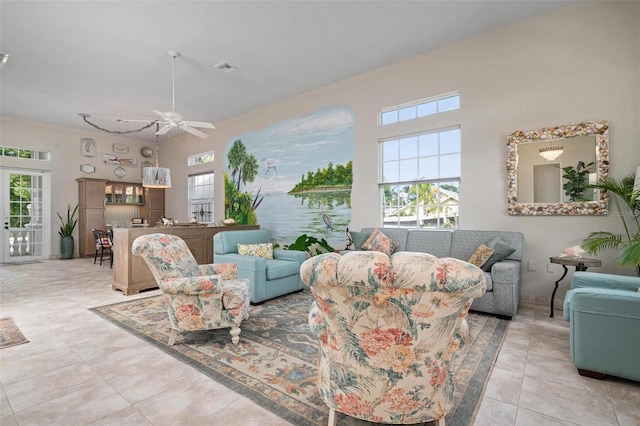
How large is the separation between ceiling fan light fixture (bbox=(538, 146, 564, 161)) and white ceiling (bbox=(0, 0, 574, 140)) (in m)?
1.60

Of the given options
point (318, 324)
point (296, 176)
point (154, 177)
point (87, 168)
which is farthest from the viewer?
point (87, 168)

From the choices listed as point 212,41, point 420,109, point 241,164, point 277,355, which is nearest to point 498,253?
point 420,109

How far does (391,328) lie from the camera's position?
127 centimetres

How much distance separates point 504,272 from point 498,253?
272 millimetres

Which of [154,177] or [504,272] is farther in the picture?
[154,177]

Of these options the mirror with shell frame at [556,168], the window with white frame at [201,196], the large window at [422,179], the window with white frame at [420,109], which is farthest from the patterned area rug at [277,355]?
the window with white frame at [201,196]

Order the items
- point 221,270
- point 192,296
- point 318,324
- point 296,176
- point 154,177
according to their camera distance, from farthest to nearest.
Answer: point 296,176 < point 154,177 < point 221,270 < point 192,296 < point 318,324

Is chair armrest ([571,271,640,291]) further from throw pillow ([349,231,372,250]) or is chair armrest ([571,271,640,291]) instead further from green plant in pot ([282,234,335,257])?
green plant in pot ([282,234,335,257])

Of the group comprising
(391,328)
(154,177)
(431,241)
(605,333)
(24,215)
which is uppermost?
(154,177)

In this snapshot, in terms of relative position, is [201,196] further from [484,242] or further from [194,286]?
[484,242]

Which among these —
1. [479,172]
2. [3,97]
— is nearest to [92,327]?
[479,172]

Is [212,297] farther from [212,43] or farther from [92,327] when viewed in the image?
[212,43]

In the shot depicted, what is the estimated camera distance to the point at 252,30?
3799 millimetres

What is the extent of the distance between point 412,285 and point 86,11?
14.6ft
